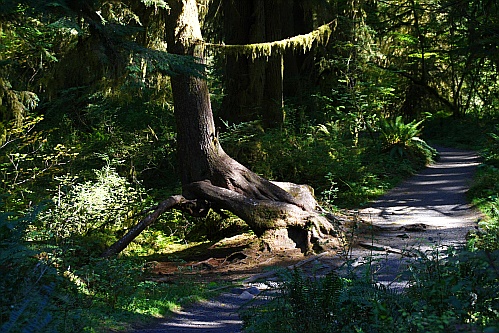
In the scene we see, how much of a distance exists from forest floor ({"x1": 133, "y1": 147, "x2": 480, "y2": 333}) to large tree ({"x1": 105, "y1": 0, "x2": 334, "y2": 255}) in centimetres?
47

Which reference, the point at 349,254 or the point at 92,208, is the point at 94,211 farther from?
the point at 349,254

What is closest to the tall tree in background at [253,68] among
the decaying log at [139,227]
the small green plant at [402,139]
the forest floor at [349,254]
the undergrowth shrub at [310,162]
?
the undergrowth shrub at [310,162]

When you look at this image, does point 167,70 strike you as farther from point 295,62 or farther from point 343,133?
point 295,62

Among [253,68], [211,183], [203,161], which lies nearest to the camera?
[211,183]

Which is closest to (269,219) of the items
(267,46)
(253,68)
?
(267,46)

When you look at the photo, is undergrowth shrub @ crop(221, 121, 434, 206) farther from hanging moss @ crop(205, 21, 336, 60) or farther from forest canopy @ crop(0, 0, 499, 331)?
hanging moss @ crop(205, 21, 336, 60)

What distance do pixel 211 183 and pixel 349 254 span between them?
127 inches

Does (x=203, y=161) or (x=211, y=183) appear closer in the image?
(x=211, y=183)

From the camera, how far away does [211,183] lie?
1221 cm

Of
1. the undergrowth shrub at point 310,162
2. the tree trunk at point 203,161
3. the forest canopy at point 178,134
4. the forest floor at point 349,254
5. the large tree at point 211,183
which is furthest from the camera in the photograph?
the undergrowth shrub at point 310,162

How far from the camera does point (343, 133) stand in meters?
20.9

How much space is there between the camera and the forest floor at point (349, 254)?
7328 millimetres

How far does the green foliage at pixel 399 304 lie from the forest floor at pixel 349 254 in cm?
42

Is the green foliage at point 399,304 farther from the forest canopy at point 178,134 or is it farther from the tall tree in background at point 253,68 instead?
the tall tree in background at point 253,68
